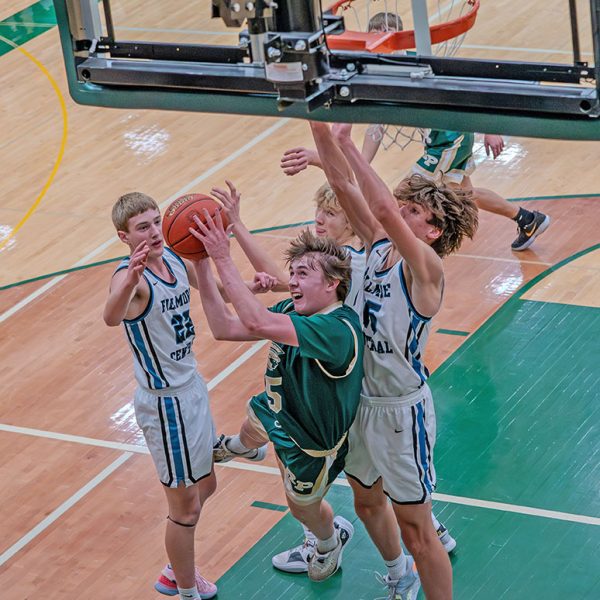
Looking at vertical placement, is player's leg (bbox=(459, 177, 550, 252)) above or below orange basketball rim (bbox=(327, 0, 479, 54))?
below

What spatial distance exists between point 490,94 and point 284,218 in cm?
638

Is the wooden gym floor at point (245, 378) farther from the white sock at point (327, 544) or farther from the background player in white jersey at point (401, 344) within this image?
the background player in white jersey at point (401, 344)

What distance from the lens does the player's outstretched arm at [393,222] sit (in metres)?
5.32

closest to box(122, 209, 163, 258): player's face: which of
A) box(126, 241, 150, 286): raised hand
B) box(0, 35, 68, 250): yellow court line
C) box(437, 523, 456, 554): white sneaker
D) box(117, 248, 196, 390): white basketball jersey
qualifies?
box(117, 248, 196, 390): white basketball jersey

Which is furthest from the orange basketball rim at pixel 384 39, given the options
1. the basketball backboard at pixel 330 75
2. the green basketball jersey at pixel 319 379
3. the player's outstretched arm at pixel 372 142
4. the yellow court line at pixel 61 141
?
the yellow court line at pixel 61 141

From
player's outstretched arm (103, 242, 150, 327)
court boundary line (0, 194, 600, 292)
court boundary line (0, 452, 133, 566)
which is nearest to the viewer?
player's outstretched arm (103, 242, 150, 327)

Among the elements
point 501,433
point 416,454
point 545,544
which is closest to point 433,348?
point 501,433

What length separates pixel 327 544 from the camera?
6.51 metres

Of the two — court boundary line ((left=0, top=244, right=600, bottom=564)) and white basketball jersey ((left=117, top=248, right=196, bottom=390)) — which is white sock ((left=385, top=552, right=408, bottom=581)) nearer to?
court boundary line ((left=0, top=244, right=600, bottom=564))

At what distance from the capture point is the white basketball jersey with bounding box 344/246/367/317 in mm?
6023

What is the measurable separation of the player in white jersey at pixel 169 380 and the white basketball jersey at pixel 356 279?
0.40m

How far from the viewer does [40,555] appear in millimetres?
6992

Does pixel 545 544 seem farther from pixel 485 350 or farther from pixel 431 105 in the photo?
pixel 431 105

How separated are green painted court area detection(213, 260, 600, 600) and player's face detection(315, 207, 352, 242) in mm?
1573
